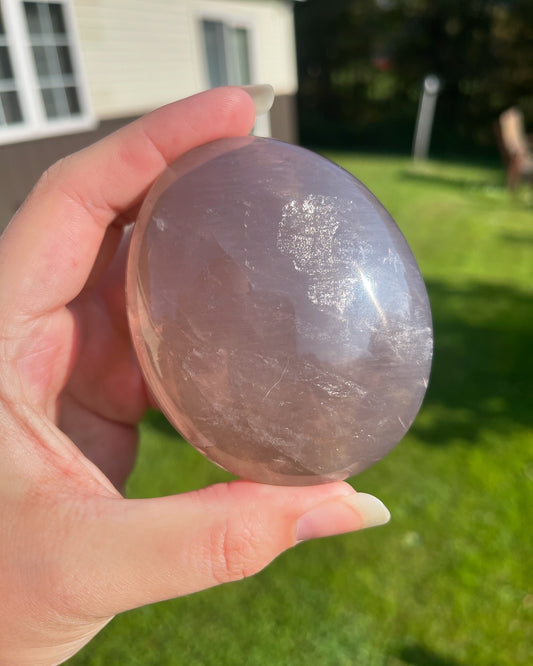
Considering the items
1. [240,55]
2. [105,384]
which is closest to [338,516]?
[105,384]

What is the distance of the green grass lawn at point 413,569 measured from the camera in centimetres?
264

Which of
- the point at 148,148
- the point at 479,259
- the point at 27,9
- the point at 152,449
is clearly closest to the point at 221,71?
the point at 27,9

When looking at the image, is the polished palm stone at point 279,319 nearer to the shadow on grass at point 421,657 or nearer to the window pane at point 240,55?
the shadow on grass at point 421,657

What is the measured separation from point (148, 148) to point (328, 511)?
1.15m

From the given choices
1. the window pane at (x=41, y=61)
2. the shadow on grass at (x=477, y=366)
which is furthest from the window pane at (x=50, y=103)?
the shadow on grass at (x=477, y=366)

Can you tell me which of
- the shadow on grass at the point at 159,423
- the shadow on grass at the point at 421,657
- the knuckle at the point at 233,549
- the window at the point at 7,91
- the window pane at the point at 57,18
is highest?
the window pane at the point at 57,18

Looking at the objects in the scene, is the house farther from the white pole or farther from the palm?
the white pole

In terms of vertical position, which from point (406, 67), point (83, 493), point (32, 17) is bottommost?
point (83, 493)

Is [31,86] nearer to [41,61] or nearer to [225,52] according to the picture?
[41,61]

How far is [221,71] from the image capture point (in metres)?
9.91

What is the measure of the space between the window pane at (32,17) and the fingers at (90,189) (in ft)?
19.4

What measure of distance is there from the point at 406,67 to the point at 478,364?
48.6 feet

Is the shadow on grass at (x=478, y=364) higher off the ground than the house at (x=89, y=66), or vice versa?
the house at (x=89, y=66)

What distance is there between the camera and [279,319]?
53.9 inches
